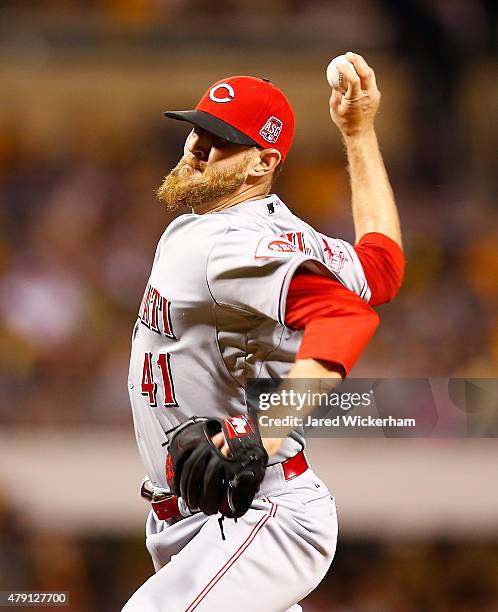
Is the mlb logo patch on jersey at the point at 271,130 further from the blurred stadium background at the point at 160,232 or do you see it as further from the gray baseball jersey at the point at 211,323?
the blurred stadium background at the point at 160,232

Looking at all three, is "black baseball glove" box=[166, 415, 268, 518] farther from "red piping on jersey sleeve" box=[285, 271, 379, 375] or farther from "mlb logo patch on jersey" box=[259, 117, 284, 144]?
"mlb logo patch on jersey" box=[259, 117, 284, 144]

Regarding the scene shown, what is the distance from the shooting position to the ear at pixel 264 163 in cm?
152

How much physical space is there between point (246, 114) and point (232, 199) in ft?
0.41

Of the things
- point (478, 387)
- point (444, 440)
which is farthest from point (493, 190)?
point (478, 387)

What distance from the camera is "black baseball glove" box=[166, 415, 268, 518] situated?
3.92ft

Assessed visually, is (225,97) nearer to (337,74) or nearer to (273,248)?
(337,74)

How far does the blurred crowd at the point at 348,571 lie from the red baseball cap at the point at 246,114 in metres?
1.95

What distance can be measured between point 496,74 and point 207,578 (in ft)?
10.7

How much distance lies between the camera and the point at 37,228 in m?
3.77

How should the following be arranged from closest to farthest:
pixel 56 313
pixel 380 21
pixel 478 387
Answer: pixel 478 387, pixel 56 313, pixel 380 21

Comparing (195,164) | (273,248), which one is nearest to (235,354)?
(273,248)

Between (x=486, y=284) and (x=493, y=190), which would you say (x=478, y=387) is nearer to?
(x=486, y=284)

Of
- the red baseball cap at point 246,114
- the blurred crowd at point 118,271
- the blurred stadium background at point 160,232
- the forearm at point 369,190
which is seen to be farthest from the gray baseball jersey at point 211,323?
the blurred crowd at point 118,271

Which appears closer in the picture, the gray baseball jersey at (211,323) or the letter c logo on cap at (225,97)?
the gray baseball jersey at (211,323)
